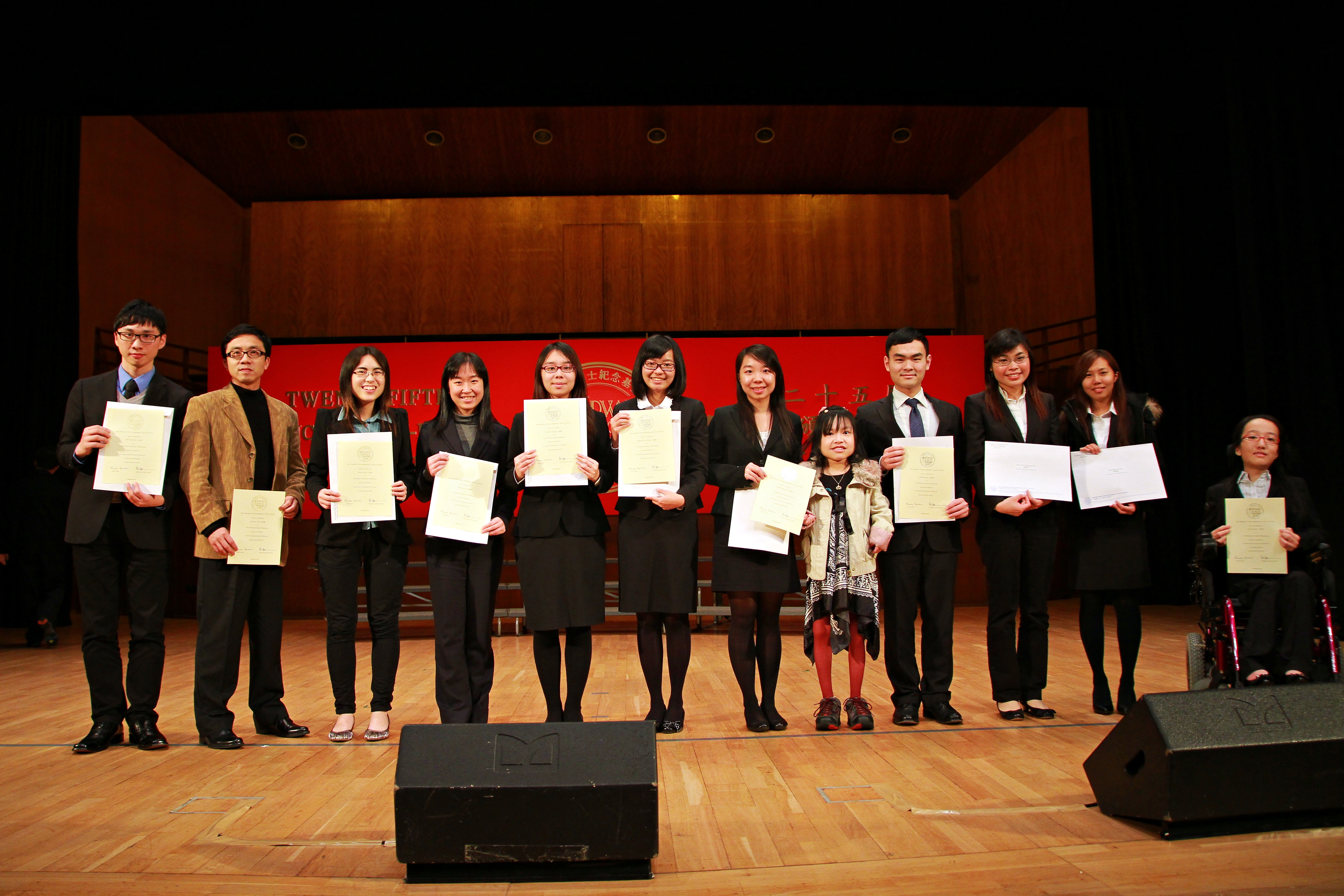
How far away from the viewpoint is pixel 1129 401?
3402 millimetres

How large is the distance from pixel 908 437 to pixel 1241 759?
159 centimetres

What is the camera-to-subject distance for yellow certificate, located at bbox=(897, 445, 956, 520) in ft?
10.3

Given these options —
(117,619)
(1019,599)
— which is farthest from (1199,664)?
(117,619)

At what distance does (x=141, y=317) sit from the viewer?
3.06m

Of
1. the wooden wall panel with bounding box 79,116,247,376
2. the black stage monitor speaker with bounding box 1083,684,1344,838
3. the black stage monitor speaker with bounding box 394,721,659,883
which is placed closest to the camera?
the black stage monitor speaker with bounding box 394,721,659,883

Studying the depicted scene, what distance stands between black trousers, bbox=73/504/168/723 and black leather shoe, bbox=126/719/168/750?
0.06 feet

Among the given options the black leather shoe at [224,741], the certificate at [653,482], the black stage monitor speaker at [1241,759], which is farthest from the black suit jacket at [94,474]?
the black stage monitor speaker at [1241,759]

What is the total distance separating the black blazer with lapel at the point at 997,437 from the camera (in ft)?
10.7

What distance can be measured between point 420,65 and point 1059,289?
22.7 feet

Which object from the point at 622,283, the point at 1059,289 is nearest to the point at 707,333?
the point at 622,283

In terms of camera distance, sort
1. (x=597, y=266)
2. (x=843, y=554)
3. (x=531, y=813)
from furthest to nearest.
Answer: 1. (x=597, y=266)
2. (x=843, y=554)
3. (x=531, y=813)

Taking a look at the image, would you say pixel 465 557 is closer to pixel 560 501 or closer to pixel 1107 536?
pixel 560 501

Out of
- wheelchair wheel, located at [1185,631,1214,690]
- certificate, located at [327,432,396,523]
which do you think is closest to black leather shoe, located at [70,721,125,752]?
certificate, located at [327,432,396,523]

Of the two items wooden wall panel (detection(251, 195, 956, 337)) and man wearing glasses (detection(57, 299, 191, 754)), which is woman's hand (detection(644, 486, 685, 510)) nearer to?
man wearing glasses (detection(57, 299, 191, 754))
